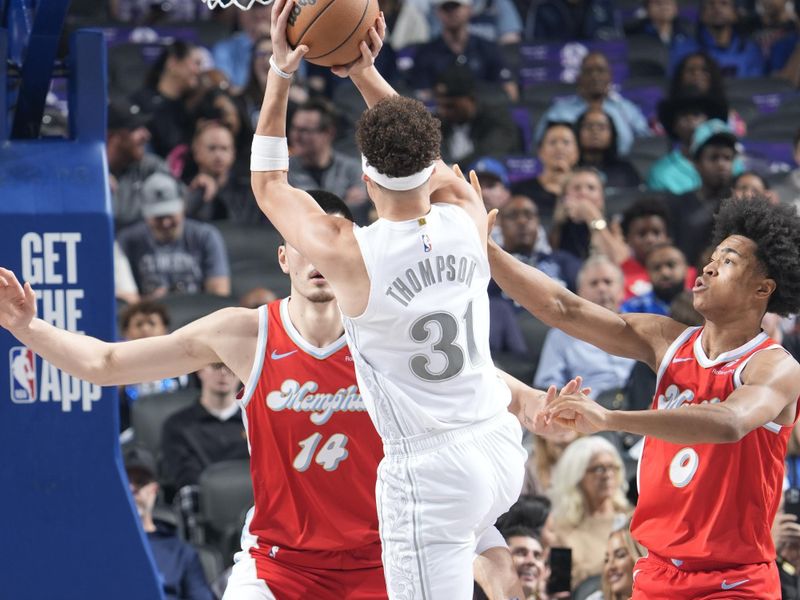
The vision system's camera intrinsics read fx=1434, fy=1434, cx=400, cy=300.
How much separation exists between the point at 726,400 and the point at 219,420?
3786mm

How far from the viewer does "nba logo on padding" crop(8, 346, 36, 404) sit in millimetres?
5270

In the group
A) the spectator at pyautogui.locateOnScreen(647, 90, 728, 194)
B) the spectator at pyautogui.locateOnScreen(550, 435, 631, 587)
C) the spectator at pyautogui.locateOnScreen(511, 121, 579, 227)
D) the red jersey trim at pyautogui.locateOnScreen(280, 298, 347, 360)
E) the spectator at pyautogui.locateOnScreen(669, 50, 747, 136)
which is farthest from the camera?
the spectator at pyautogui.locateOnScreen(669, 50, 747, 136)

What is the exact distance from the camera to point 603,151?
10500 mm

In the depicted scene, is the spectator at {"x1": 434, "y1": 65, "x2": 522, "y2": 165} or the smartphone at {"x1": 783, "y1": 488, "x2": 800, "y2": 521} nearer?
the smartphone at {"x1": 783, "y1": 488, "x2": 800, "y2": 521}

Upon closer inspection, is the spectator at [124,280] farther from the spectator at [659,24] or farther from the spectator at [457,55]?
the spectator at [659,24]

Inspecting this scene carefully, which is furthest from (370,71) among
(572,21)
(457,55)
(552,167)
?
(572,21)

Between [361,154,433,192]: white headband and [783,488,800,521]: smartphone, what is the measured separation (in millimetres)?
3774

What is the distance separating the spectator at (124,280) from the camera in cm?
862

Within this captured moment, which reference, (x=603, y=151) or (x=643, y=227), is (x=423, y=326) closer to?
(x=643, y=227)

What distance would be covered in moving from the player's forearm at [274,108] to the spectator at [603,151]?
6296 millimetres

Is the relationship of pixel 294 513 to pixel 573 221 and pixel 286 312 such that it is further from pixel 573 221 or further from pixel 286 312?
pixel 573 221

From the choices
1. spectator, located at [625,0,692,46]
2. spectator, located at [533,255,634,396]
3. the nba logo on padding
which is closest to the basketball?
the nba logo on padding

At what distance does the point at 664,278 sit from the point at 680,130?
2.60 m

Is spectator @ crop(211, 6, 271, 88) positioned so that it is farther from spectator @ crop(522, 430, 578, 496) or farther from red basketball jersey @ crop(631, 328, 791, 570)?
red basketball jersey @ crop(631, 328, 791, 570)
